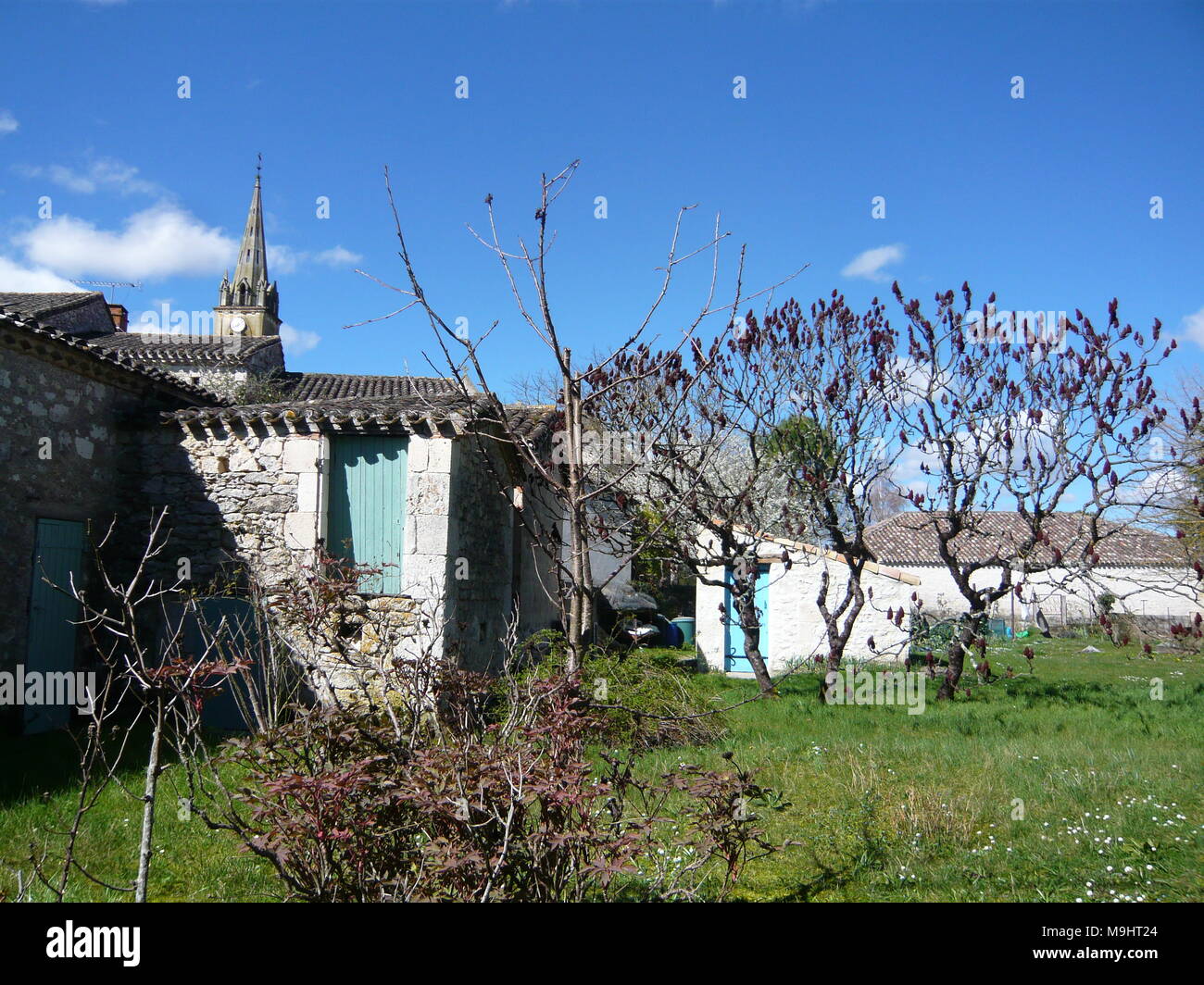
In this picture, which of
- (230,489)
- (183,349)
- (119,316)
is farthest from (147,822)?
(119,316)

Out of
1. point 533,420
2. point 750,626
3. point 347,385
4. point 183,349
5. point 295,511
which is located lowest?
point 750,626

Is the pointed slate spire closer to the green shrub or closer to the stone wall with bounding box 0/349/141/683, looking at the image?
the stone wall with bounding box 0/349/141/683

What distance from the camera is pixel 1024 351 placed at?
9.97 meters

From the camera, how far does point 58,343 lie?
7.94 meters

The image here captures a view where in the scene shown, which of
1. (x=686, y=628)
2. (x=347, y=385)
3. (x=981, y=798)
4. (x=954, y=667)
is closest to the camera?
(x=981, y=798)

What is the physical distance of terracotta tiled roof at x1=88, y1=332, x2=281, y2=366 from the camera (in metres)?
18.9

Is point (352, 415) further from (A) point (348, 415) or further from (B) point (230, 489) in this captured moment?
(B) point (230, 489)

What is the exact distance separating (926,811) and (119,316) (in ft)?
77.0

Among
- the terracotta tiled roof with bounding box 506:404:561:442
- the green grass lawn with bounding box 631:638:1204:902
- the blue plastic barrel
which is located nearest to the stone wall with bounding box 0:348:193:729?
the terracotta tiled roof with bounding box 506:404:561:442

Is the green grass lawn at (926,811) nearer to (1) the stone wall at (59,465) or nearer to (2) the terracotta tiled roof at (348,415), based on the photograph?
(1) the stone wall at (59,465)
